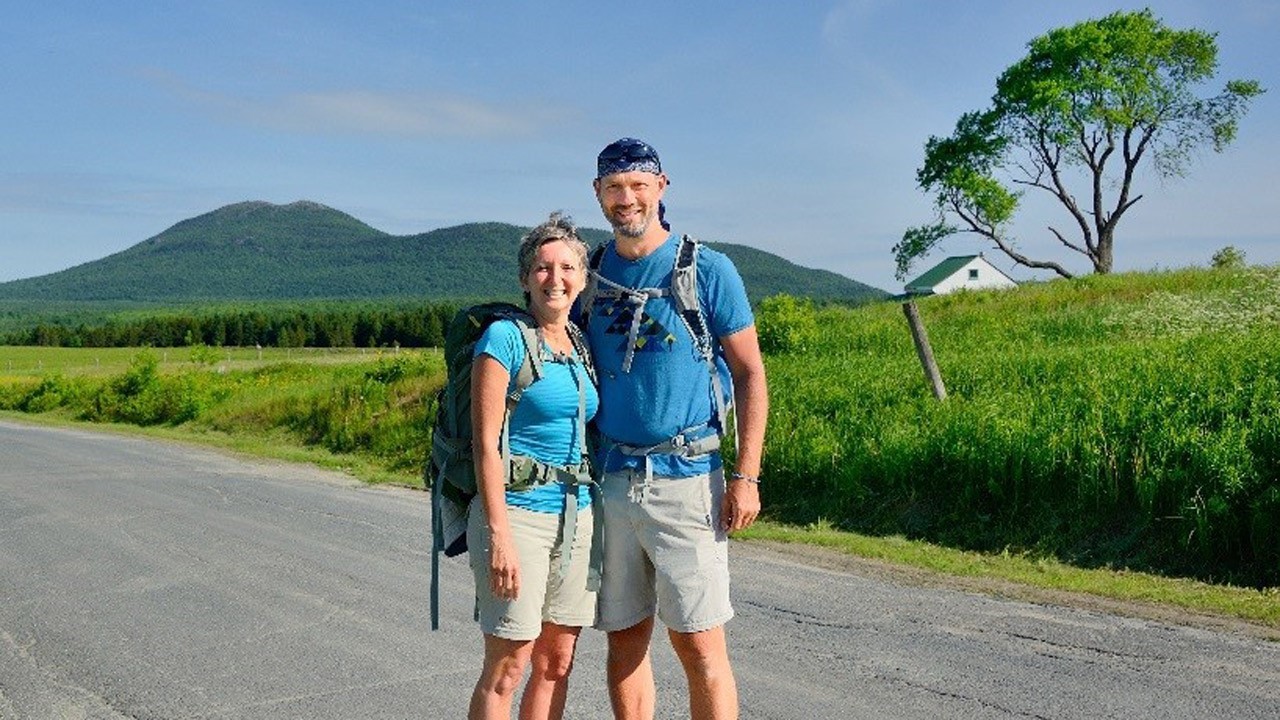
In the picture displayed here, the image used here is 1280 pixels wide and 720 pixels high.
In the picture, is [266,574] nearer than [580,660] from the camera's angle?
No

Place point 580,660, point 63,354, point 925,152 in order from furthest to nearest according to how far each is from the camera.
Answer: point 63,354, point 925,152, point 580,660

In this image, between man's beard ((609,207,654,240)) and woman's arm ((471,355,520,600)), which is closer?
woman's arm ((471,355,520,600))

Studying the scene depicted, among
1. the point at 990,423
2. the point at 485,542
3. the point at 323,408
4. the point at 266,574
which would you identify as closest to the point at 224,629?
the point at 266,574

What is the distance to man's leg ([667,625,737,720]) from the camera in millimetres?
3781

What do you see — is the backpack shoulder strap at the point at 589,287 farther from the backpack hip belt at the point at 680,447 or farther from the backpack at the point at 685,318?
the backpack hip belt at the point at 680,447

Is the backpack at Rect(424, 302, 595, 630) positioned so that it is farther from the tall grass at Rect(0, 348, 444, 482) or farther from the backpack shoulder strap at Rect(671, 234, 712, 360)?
the tall grass at Rect(0, 348, 444, 482)

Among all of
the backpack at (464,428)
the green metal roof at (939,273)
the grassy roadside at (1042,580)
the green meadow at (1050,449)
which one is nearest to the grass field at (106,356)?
the green metal roof at (939,273)

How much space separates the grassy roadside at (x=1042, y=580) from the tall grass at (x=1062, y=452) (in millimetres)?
349

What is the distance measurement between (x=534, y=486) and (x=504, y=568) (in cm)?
27

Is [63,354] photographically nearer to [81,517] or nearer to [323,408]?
[323,408]

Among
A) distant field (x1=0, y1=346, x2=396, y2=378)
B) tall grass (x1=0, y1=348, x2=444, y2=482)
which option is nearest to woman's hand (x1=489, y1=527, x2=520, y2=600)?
tall grass (x1=0, y1=348, x2=444, y2=482)

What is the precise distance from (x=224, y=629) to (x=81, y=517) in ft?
18.1

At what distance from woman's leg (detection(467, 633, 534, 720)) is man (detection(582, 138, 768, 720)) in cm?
31

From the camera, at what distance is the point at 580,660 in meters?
6.02
